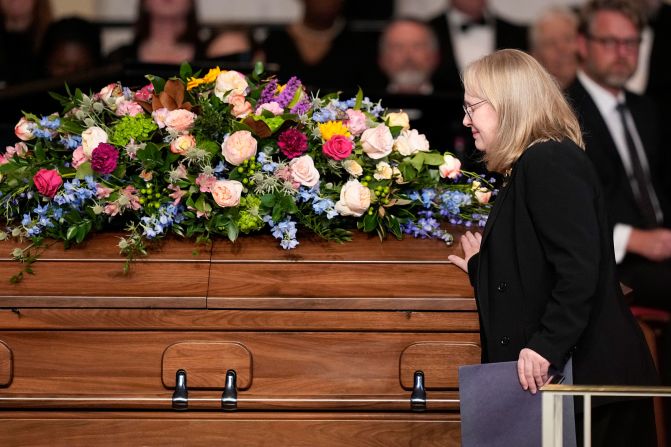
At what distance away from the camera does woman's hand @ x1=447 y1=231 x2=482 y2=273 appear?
3008 mm

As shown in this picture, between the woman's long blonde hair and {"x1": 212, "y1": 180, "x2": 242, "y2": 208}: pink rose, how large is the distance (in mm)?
722

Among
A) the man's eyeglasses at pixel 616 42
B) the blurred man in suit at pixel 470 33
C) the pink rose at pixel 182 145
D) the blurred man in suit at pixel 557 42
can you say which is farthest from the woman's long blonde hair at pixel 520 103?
the blurred man in suit at pixel 470 33

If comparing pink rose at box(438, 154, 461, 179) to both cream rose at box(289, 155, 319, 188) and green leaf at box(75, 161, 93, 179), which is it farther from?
green leaf at box(75, 161, 93, 179)

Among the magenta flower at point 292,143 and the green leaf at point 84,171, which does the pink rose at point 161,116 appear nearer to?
the green leaf at point 84,171

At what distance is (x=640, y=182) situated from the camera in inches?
213

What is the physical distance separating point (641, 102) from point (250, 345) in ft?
11.4

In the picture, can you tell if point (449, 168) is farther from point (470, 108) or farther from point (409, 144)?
point (470, 108)

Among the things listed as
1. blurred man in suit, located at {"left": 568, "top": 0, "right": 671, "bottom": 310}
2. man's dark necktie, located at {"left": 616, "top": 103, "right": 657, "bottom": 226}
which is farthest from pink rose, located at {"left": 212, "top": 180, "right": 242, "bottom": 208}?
man's dark necktie, located at {"left": 616, "top": 103, "right": 657, "bottom": 226}

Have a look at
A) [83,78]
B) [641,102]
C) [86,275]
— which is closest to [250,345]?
[86,275]

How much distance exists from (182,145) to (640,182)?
3.09 meters

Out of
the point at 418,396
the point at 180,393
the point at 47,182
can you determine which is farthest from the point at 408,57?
the point at 180,393

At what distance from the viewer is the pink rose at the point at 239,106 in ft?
10.2

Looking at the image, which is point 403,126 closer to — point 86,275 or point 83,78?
point 86,275

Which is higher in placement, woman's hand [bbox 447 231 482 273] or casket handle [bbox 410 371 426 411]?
woman's hand [bbox 447 231 482 273]
